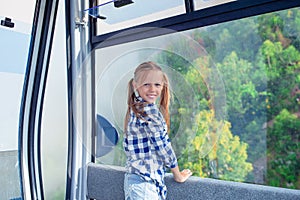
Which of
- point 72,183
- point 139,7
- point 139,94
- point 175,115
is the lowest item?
point 72,183

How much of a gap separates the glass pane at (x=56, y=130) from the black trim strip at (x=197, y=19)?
396 millimetres

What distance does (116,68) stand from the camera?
214 centimetres

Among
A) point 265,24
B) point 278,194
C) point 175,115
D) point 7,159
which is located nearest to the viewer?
point 278,194

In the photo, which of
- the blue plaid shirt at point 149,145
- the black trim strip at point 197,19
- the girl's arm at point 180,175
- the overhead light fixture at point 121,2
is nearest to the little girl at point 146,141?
the blue plaid shirt at point 149,145

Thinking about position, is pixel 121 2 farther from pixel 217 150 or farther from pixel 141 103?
pixel 217 150

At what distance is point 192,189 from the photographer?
176 cm

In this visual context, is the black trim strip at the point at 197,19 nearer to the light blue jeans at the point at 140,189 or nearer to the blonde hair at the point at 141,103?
the blonde hair at the point at 141,103

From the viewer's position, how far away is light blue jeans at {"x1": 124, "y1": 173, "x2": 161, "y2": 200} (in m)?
1.52

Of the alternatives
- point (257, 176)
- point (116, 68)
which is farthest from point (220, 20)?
point (257, 176)

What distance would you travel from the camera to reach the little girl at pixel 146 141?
151 cm

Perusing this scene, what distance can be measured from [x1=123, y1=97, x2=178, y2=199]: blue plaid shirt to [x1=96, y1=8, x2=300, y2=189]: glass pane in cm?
35

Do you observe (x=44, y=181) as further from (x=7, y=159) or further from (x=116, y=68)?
(x=116, y=68)

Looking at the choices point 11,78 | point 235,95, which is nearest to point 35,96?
point 11,78

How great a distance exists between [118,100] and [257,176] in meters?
1.06
